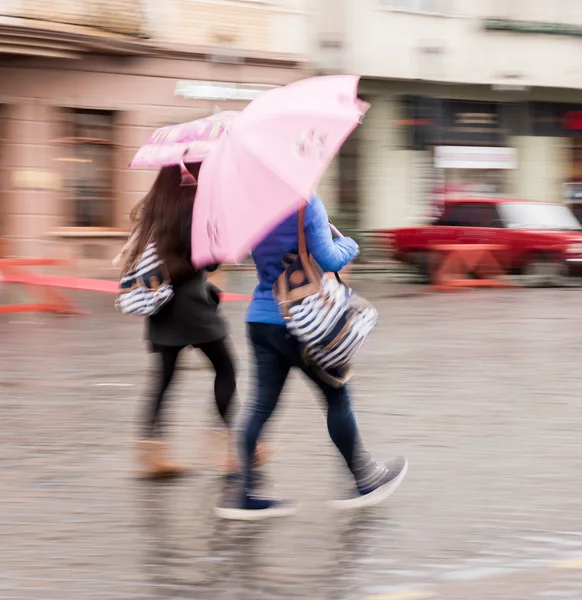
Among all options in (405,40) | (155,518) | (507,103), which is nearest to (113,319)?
(155,518)

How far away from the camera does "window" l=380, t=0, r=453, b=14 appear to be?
26.6 m

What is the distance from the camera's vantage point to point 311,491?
5.79 m

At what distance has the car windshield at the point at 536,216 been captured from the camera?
65.9 ft

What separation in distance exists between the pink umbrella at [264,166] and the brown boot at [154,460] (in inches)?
51.8

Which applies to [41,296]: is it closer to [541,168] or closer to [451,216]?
[451,216]

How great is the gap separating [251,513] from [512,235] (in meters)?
15.2

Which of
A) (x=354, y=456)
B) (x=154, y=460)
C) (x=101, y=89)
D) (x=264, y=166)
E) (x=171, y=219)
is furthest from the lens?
(x=101, y=89)

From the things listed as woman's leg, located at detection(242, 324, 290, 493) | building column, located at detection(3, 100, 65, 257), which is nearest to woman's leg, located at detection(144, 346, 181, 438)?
woman's leg, located at detection(242, 324, 290, 493)

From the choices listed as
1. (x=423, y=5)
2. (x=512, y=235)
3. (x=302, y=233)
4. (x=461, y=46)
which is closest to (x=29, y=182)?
(x=512, y=235)

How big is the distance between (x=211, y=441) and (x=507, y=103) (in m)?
23.0

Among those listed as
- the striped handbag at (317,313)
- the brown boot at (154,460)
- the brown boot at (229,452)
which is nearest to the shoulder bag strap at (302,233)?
the striped handbag at (317,313)

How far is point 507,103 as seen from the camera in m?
28.5

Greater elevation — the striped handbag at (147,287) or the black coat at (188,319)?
the striped handbag at (147,287)

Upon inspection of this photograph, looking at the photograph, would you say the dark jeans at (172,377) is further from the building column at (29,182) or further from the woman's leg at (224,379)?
the building column at (29,182)
